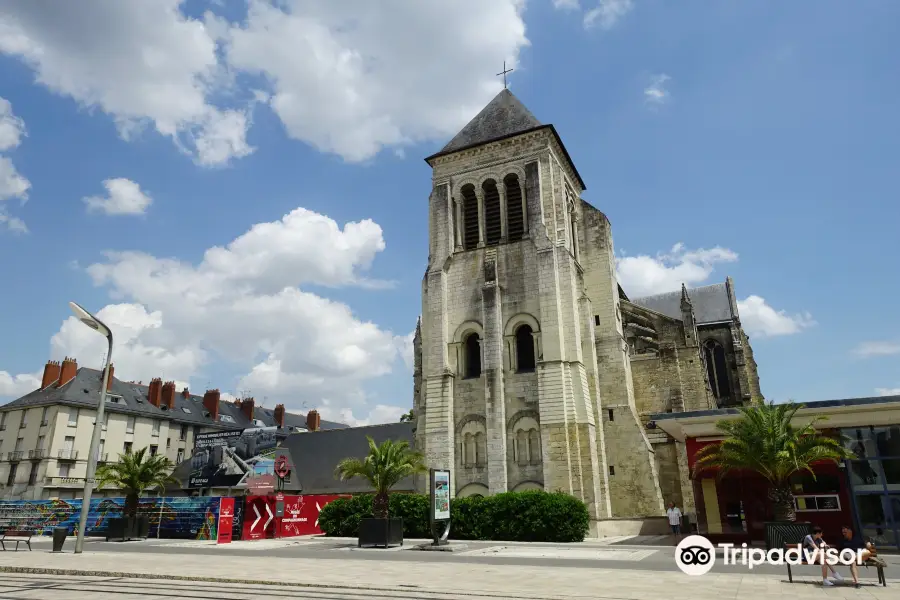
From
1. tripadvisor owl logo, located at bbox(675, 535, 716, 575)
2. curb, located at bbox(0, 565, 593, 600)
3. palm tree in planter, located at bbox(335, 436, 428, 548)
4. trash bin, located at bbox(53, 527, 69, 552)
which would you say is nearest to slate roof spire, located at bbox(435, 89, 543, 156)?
palm tree in planter, located at bbox(335, 436, 428, 548)

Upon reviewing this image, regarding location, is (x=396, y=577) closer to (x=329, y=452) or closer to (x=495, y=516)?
(x=495, y=516)

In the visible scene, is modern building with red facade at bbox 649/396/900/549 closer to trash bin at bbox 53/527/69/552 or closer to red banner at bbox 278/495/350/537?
red banner at bbox 278/495/350/537

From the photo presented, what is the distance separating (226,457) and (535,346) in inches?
1047

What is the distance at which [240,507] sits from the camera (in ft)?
74.9

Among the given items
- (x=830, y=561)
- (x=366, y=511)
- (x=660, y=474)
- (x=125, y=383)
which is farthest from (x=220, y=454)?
(x=830, y=561)

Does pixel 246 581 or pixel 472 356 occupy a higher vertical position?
pixel 472 356

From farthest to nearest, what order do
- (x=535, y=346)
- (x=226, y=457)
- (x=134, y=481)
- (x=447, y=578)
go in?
(x=226, y=457)
(x=535, y=346)
(x=134, y=481)
(x=447, y=578)

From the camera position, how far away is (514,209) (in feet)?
101

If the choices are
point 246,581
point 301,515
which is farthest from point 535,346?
point 246,581

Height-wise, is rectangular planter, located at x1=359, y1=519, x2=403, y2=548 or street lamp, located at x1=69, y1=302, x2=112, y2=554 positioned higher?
street lamp, located at x1=69, y1=302, x2=112, y2=554

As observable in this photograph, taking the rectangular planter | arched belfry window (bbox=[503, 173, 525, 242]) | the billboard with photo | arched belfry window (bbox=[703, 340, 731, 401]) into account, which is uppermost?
arched belfry window (bbox=[503, 173, 525, 242])

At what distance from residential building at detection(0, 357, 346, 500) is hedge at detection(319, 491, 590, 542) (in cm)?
2278

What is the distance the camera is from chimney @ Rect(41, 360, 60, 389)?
46.3 m

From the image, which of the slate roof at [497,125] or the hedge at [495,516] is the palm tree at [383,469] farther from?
the slate roof at [497,125]
